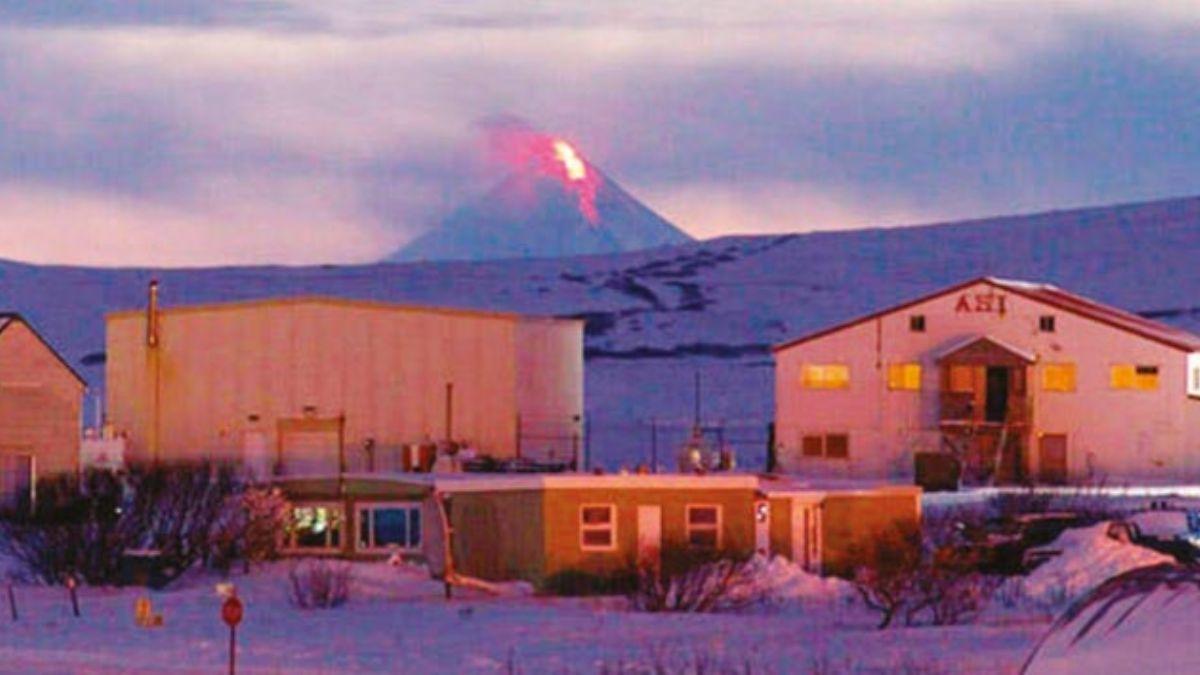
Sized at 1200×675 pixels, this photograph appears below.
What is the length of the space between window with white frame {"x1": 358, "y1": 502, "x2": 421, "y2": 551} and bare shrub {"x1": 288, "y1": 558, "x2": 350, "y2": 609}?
5.08 meters

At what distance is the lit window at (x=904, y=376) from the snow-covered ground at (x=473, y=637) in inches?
1185

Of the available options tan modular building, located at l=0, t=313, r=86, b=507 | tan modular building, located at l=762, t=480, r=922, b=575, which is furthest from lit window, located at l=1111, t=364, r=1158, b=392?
tan modular building, located at l=0, t=313, r=86, b=507

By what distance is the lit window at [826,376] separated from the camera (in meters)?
65.8

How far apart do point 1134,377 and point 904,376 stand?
527 cm

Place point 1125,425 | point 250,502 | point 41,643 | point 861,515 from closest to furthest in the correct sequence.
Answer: point 41,643
point 250,502
point 861,515
point 1125,425

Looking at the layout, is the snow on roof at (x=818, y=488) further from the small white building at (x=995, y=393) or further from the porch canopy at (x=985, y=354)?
the porch canopy at (x=985, y=354)

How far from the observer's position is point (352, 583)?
116ft

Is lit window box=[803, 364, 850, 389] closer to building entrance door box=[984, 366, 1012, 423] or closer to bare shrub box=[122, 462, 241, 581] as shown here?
building entrance door box=[984, 366, 1012, 423]

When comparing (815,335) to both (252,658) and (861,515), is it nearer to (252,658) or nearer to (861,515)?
(861,515)

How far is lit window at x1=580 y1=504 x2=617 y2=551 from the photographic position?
1494 inches

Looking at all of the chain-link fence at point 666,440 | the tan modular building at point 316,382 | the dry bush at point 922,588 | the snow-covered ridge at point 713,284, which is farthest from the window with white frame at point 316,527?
the snow-covered ridge at point 713,284

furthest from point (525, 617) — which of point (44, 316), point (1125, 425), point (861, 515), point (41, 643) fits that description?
Answer: point (44, 316)

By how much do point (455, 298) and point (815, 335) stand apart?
6933cm

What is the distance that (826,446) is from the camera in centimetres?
6525
